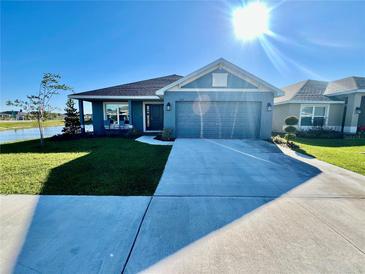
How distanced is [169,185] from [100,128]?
11.6m

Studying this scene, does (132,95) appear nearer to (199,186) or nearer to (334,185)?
(199,186)

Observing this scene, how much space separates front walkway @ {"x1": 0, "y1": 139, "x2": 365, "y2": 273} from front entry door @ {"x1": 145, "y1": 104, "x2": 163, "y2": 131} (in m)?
9.72

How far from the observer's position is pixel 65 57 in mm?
13461

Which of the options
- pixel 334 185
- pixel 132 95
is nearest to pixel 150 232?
pixel 334 185

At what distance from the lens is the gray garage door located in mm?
10734

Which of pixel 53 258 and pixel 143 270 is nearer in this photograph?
pixel 143 270

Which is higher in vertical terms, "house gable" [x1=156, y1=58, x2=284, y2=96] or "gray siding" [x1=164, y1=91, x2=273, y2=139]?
"house gable" [x1=156, y1=58, x2=284, y2=96]

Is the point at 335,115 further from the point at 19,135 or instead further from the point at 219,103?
the point at 19,135

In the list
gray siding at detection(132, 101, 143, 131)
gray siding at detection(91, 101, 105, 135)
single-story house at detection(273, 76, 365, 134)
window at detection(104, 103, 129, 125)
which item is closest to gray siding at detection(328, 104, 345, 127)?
single-story house at detection(273, 76, 365, 134)

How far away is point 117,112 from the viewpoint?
13.6 m

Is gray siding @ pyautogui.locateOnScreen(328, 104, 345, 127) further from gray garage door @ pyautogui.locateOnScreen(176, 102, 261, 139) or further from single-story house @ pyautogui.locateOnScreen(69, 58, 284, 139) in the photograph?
gray garage door @ pyautogui.locateOnScreen(176, 102, 261, 139)

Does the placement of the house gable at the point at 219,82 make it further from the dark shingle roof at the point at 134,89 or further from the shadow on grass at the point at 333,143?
the shadow on grass at the point at 333,143

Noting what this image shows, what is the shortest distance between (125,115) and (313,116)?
1705 centimetres

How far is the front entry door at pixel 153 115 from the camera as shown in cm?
1341
